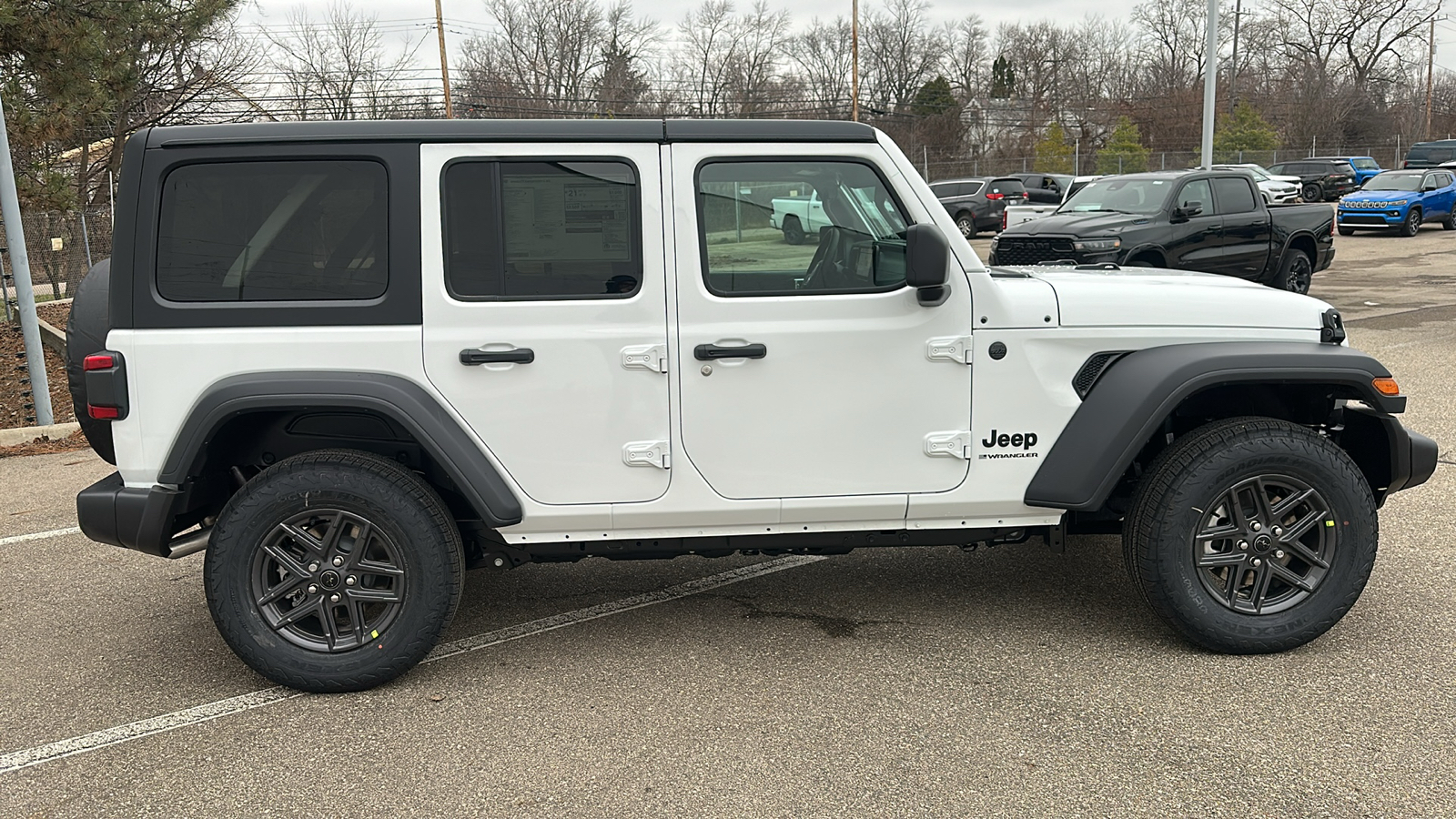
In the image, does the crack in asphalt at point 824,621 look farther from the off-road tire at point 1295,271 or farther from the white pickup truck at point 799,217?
the off-road tire at point 1295,271

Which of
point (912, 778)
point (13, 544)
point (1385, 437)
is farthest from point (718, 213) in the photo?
point (13, 544)

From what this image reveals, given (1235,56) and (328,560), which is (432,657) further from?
(1235,56)

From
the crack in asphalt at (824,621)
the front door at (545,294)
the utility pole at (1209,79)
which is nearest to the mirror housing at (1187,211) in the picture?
the utility pole at (1209,79)

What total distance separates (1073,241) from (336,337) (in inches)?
414

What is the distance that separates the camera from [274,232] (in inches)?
Answer: 150

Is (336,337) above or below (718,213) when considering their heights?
below

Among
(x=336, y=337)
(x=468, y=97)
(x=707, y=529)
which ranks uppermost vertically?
(x=468, y=97)

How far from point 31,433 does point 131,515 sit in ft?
19.9

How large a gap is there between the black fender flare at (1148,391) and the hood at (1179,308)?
0.28ft

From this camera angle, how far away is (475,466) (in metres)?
3.82

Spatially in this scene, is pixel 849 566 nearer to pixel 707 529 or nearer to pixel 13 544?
pixel 707 529

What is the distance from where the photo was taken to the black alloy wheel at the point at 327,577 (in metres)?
3.88

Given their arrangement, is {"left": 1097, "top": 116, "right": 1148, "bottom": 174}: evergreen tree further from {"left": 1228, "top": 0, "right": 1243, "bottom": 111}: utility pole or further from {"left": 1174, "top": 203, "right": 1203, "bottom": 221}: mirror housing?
{"left": 1174, "top": 203, "right": 1203, "bottom": 221}: mirror housing

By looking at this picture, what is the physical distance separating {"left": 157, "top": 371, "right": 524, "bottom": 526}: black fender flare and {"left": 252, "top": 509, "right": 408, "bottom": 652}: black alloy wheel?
36 centimetres
